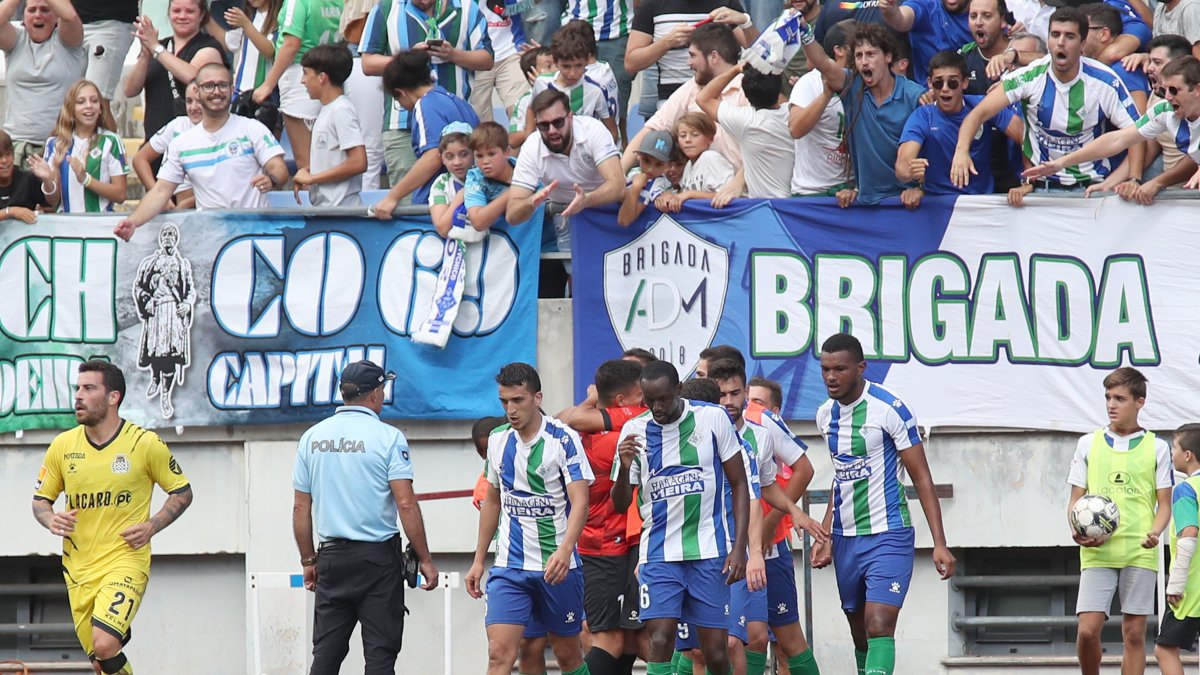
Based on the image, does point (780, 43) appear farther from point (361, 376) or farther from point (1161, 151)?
point (361, 376)

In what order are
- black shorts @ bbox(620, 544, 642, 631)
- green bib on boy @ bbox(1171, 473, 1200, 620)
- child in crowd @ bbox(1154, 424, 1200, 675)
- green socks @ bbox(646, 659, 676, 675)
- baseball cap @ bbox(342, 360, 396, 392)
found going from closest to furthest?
green socks @ bbox(646, 659, 676, 675) < baseball cap @ bbox(342, 360, 396, 392) < child in crowd @ bbox(1154, 424, 1200, 675) < green bib on boy @ bbox(1171, 473, 1200, 620) < black shorts @ bbox(620, 544, 642, 631)

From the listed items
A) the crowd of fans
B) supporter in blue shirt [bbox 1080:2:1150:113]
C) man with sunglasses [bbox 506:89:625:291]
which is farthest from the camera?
supporter in blue shirt [bbox 1080:2:1150:113]

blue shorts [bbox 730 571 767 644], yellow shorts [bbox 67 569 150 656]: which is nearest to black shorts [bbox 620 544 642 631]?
blue shorts [bbox 730 571 767 644]

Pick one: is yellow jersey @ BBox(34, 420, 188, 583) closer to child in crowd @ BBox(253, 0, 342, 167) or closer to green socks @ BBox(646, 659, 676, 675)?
green socks @ BBox(646, 659, 676, 675)

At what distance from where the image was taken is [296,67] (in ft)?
49.9

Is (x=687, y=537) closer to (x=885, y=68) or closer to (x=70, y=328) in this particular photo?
(x=885, y=68)

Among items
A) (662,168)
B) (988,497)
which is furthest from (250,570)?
(988,497)

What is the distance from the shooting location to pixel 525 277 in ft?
43.9

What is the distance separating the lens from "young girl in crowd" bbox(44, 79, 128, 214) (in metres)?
14.6

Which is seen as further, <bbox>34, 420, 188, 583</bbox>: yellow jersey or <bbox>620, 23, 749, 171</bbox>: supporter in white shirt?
<bbox>620, 23, 749, 171</bbox>: supporter in white shirt

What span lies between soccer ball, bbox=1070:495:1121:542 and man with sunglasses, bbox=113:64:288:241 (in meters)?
6.33

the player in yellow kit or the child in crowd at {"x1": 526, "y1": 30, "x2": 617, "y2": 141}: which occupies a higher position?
the child in crowd at {"x1": 526, "y1": 30, "x2": 617, "y2": 141}

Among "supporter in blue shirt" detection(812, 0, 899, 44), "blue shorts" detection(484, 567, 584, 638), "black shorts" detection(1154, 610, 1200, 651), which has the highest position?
"supporter in blue shirt" detection(812, 0, 899, 44)

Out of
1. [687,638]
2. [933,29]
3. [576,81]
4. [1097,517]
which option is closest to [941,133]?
[933,29]
